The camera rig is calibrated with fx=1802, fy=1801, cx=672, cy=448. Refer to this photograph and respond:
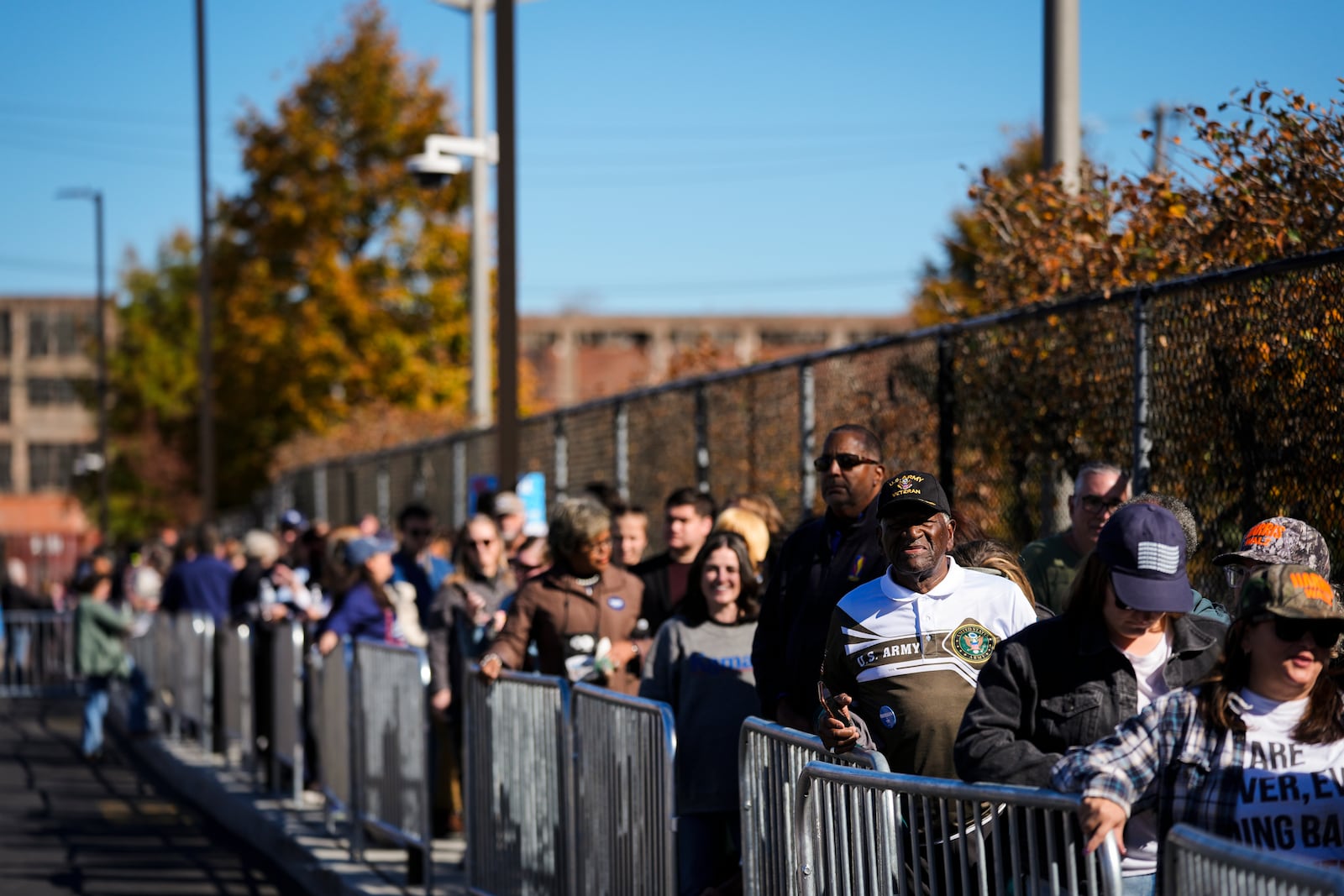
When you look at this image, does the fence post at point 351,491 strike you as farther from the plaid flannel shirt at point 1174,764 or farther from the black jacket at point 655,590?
the plaid flannel shirt at point 1174,764

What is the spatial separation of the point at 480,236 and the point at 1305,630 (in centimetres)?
1760

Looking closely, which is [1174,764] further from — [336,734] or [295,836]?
[295,836]

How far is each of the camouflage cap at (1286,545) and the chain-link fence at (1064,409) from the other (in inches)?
43.7

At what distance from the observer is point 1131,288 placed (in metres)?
7.18

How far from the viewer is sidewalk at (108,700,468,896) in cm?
886

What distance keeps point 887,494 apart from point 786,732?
0.76 metres

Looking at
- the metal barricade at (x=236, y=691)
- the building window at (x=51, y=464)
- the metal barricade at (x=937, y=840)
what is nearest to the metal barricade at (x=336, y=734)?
the metal barricade at (x=236, y=691)

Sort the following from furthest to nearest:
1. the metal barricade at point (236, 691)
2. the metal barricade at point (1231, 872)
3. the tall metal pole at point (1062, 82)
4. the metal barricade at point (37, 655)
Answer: the metal barricade at point (37, 655)
the metal barricade at point (236, 691)
the tall metal pole at point (1062, 82)
the metal barricade at point (1231, 872)

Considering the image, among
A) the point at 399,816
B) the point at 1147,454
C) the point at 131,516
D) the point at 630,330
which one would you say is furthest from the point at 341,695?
the point at 630,330

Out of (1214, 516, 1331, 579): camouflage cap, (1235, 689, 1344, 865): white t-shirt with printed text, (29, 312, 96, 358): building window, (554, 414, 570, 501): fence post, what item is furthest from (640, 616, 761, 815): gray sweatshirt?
(29, 312, 96, 358): building window

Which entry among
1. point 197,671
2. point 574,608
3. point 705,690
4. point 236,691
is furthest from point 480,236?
point 705,690

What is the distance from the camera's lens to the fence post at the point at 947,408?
8.87 meters

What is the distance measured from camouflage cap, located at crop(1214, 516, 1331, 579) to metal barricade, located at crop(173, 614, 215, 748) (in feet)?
38.0

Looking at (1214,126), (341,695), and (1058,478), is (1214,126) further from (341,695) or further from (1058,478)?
(341,695)
